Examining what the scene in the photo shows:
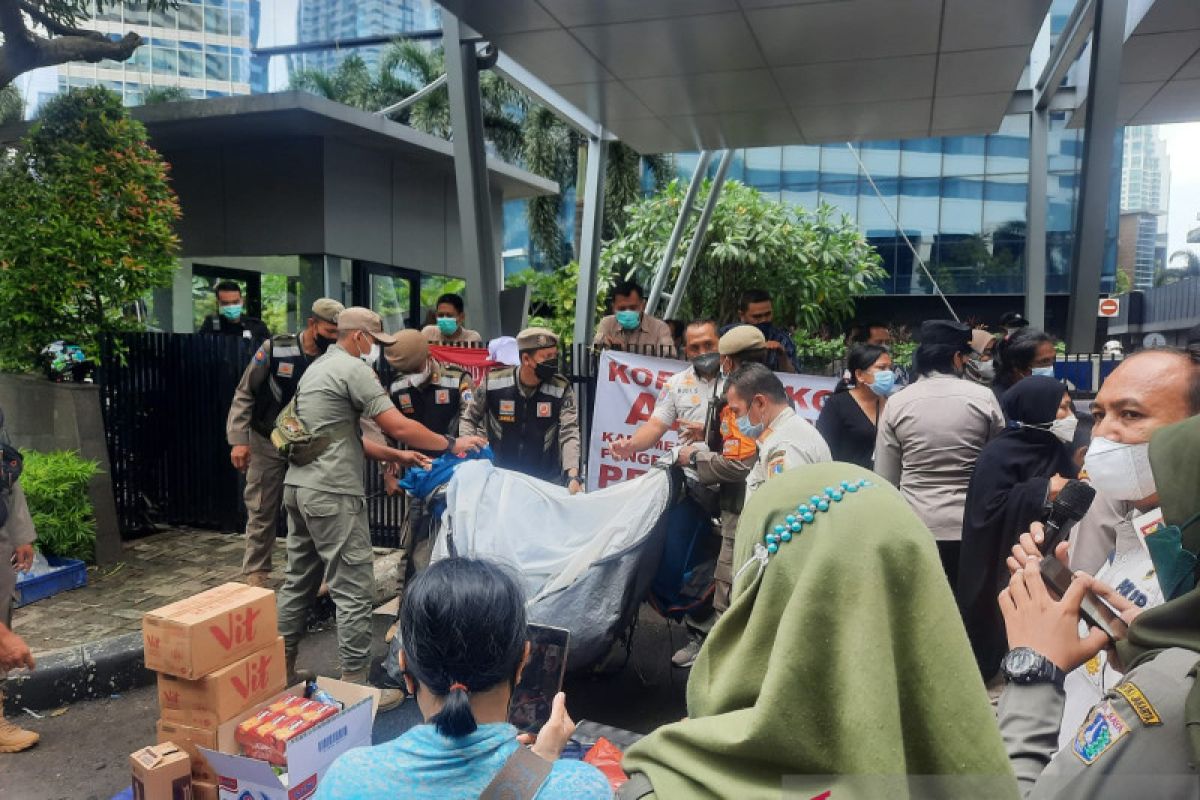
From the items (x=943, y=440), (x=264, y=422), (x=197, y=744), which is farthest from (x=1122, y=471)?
(x=264, y=422)

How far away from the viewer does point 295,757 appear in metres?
2.92

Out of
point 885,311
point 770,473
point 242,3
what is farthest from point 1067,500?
point 242,3

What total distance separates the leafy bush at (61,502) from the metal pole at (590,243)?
5.38 m

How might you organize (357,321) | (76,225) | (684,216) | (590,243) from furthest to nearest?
(684,216), (590,243), (76,225), (357,321)

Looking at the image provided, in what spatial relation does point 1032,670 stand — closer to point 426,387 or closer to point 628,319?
point 426,387

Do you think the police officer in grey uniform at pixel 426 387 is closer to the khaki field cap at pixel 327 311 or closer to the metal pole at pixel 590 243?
the khaki field cap at pixel 327 311

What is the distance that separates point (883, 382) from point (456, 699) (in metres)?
3.88

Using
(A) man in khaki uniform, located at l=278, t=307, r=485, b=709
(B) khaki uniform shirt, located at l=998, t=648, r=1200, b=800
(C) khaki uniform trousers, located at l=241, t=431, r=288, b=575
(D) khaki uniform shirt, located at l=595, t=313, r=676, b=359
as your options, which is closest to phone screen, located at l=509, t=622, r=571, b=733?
(A) man in khaki uniform, located at l=278, t=307, r=485, b=709

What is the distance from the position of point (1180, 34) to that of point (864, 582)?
7.14m

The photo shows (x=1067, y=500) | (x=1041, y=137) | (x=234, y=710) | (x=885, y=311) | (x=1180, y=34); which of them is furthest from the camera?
(x=885, y=311)

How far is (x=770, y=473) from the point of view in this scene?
3.69 meters

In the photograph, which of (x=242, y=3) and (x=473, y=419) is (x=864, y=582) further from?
(x=242, y=3)

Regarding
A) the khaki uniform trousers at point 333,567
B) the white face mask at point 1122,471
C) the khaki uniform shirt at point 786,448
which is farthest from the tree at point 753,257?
the white face mask at point 1122,471

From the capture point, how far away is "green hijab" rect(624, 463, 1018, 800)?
43.1 inches
